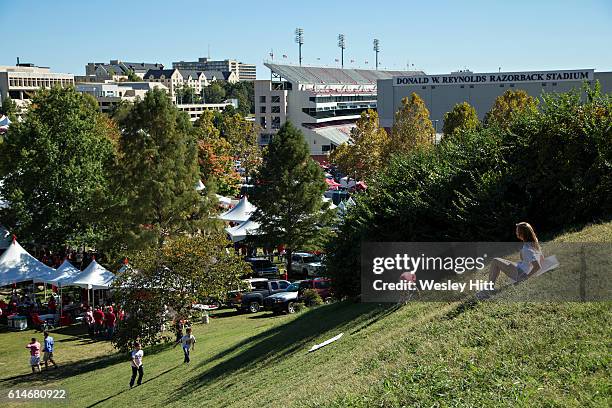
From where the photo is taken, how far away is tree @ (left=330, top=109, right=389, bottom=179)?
6019cm

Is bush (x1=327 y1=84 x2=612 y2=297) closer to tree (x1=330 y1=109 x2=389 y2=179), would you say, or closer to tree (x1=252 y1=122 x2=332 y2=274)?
tree (x1=252 y1=122 x2=332 y2=274)

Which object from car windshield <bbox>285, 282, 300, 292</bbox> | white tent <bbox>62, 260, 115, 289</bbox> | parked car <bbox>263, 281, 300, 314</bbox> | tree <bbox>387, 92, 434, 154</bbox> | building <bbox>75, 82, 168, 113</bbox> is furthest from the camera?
building <bbox>75, 82, 168, 113</bbox>

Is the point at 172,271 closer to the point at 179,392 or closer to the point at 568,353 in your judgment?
the point at 179,392

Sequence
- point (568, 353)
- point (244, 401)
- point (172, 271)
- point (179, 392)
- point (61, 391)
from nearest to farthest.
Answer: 1. point (568, 353)
2. point (244, 401)
3. point (179, 392)
4. point (61, 391)
5. point (172, 271)

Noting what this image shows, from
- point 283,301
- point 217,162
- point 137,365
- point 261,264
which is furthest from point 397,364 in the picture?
point 217,162

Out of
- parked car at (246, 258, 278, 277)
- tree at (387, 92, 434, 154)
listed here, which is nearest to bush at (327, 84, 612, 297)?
parked car at (246, 258, 278, 277)

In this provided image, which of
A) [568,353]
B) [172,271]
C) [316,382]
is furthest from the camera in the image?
[172,271]

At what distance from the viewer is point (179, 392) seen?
16.7 meters

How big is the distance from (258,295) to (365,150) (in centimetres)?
3318

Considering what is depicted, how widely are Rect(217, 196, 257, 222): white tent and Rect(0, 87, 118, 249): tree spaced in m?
7.53

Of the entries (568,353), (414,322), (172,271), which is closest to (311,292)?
(172,271)

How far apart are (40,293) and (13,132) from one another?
26.1 feet

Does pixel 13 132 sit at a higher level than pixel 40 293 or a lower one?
higher

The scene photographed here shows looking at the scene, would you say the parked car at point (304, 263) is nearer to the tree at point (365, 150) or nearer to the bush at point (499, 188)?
the bush at point (499, 188)
